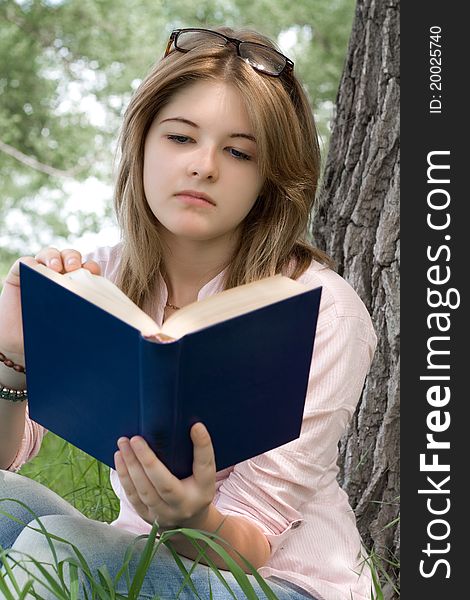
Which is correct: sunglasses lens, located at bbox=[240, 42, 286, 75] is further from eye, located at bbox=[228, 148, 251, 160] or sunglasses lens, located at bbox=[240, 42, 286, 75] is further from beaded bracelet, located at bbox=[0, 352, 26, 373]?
beaded bracelet, located at bbox=[0, 352, 26, 373]

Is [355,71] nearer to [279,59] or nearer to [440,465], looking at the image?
[279,59]

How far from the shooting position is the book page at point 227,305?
A: 1.24 meters

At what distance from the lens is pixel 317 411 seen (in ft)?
5.16

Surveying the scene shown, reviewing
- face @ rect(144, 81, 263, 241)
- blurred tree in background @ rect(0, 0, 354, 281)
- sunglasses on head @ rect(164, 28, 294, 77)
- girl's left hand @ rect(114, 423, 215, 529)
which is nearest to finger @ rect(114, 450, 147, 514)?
girl's left hand @ rect(114, 423, 215, 529)

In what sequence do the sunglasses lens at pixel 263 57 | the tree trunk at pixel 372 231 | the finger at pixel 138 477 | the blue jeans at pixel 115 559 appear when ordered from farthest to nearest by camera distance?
the tree trunk at pixel 372 231, the sunglasses lens at pixel 263 57, the blue jeans at pixel 115 559, the finger at pixel 138 477

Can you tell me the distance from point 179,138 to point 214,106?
0.27ft

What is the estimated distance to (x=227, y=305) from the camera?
129 cm

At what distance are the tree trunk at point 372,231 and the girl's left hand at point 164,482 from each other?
101 cm

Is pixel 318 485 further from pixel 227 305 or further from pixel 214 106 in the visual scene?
pixel 214 106

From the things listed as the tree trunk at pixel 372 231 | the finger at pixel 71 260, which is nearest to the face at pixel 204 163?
the finger at pixel 71 260

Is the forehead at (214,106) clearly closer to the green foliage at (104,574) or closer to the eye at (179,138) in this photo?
the eye at (179,138)

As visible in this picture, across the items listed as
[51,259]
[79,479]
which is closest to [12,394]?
[51,259]

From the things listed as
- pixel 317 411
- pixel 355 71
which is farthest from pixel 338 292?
pixel 355 71

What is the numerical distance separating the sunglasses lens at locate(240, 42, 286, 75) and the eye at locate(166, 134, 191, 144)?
7.1 inches
